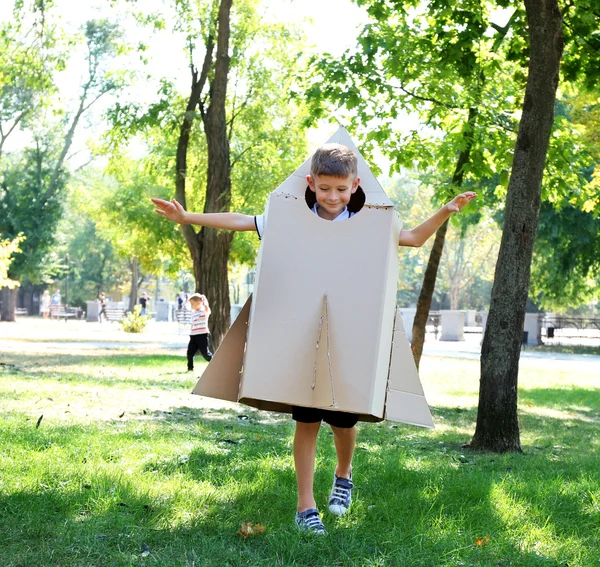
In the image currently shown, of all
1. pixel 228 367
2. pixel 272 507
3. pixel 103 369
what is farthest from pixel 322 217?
pixel 103 369

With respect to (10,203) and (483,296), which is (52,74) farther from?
(483,296)

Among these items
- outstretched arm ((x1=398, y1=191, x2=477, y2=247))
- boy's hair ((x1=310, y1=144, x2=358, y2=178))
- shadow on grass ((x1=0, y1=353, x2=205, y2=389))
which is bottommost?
shadow on grass ((x1=0, y1=353, x2=205, y2=389))

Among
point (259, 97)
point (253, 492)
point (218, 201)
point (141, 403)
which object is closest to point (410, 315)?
point (259, 97)

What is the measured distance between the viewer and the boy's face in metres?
4.12

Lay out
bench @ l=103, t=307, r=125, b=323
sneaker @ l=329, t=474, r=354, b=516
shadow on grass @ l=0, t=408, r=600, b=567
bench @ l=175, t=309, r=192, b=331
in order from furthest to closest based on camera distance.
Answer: bench @ l=103, t=307, r=125, b=323, bench @ l=175, t=309, r=192, b=331, sneaker @ l=329, t=474, r=354, b=516, shadow on grass @ l=0, t=408, r=600, b=567

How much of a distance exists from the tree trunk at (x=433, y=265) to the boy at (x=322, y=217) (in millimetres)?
8561

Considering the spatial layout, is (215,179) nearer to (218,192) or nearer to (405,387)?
(218,192)

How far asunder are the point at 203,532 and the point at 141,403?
619 centimetres

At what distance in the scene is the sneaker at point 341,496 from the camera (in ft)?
15.3

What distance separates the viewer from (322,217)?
429 cm

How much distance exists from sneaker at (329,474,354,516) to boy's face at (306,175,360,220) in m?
1.41

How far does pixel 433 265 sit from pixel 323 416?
9.92 meters

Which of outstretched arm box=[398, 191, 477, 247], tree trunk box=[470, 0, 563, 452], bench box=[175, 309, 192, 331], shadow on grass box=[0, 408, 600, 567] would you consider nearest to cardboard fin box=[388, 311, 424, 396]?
outstretched arm box=[398, 191, 477, 247]

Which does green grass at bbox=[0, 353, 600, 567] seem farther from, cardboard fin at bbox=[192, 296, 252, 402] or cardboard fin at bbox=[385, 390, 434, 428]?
cardboard fin at bbox=[192, 296, 252, 402]
